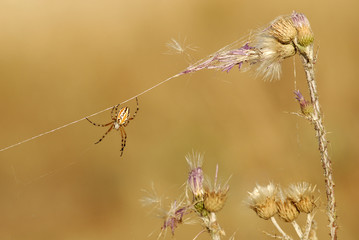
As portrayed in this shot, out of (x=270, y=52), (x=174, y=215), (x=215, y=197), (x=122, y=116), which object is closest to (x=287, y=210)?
(x=215, y=197)

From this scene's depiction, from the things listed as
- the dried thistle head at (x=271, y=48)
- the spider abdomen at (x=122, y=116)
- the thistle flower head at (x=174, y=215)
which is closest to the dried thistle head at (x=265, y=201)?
the thistle flower head at (x=174, y=215)

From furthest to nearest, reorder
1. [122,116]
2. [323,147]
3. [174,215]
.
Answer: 1. [122,116]
2. [174,215]
3. [323,147]

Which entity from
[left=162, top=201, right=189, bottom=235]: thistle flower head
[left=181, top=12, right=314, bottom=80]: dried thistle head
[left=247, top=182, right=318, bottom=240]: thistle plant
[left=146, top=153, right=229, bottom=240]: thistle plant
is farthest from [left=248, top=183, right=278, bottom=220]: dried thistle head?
[left=181, top=12, right=314, bottom=80]: dried thistle head

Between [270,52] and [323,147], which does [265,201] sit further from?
[270,52]

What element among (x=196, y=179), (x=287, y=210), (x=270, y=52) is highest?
(x=270, y=52)

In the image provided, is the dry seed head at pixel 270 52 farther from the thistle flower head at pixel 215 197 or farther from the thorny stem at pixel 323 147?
the thistle flower head at pixel 215 197

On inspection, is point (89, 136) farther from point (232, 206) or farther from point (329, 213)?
point (329, 213)

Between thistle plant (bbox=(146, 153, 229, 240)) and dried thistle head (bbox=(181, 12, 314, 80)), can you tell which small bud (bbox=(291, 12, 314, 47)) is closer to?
dried thistle head (bbox=(181, 12, 314, 80))
